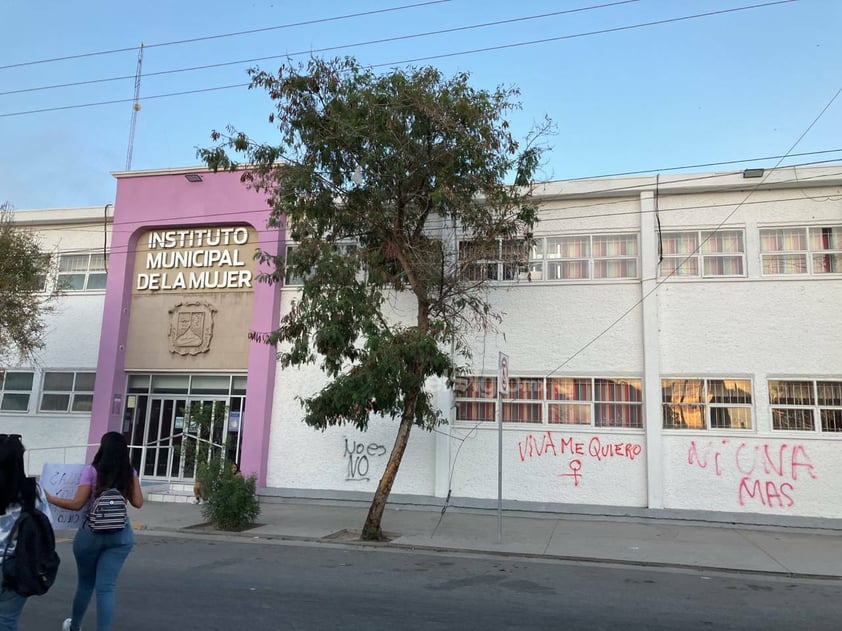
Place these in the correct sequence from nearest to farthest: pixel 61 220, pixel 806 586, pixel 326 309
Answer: pixel 806 586 → pixel 326 309 → pixel 61 220

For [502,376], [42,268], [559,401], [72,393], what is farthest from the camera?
[72,393]

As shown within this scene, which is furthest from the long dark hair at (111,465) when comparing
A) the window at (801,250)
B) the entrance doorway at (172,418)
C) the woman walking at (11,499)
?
the window at (801,250)

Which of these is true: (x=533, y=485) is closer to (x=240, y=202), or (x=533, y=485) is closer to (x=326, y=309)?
(x=326, y=309)

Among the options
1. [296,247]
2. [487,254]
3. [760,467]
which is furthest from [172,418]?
[760,467]

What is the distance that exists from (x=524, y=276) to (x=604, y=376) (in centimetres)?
281

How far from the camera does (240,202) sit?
16969 millimetres

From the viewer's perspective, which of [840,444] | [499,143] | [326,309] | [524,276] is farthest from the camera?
[524,276]

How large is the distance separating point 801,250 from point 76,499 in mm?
14032

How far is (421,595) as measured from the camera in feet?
23.9

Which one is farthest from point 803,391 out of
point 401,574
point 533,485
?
point 401,574

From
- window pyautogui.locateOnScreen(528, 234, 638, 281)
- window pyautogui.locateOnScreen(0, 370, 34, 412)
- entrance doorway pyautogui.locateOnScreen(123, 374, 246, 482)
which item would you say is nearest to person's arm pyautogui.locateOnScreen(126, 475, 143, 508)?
window pyautogui.locateOnScreen(528, 234, 638, 281)

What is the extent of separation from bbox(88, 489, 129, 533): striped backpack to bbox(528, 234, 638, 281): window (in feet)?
A: 37.0

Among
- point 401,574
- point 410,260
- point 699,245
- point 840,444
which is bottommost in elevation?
point 401,574

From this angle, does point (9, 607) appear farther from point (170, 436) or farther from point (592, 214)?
point (170, 436)
